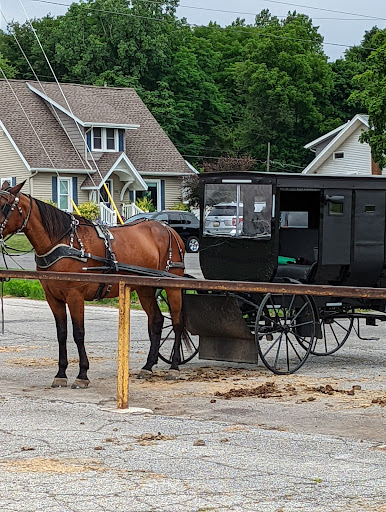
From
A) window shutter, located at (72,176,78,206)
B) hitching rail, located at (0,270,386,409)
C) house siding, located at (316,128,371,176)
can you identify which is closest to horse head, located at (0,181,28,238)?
hitching rail, located at (0,270,386,409)

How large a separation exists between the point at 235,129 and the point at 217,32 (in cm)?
1616

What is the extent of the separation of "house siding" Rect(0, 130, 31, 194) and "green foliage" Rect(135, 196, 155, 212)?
5711 mm

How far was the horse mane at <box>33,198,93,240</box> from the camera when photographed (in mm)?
11797

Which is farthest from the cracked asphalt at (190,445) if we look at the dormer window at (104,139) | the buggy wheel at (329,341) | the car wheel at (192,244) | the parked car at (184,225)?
the dormer window at (104,139)

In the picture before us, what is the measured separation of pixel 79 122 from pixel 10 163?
14.2 ft

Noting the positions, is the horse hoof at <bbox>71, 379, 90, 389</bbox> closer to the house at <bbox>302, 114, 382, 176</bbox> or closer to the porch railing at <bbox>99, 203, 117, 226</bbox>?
the porch railing at <bbox>99, 203, 117, 226</bbox>

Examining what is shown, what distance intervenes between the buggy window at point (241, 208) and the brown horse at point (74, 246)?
1.22 meters

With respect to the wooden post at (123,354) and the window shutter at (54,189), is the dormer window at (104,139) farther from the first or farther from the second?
the wooden post at (123,354)

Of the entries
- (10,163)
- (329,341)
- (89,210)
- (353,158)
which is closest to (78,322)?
(329,341)

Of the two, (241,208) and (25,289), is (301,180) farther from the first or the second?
(25,289)

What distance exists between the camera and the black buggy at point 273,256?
1319cm

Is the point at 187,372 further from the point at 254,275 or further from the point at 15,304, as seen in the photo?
the point at 15,304

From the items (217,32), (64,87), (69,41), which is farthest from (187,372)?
(217,32)

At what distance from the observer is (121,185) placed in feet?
179
